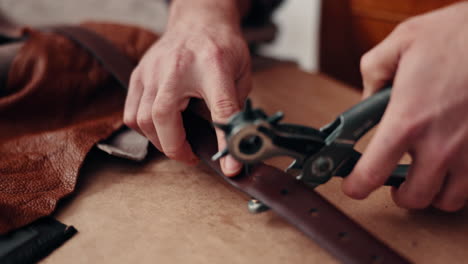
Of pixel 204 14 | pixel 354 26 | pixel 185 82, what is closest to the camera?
pixel 185 82

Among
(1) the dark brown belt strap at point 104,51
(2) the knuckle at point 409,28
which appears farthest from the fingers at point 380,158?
(1) the dark brown belt strap at point 104,51

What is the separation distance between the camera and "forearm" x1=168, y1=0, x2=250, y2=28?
2.85 feet

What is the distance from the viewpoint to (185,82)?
0.69 m

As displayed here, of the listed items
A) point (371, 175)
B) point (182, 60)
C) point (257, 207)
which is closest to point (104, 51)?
point (182, 60)

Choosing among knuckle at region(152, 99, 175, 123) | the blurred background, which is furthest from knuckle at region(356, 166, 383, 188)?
the blurred background

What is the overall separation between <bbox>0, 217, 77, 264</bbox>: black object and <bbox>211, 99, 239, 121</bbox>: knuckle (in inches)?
11.0

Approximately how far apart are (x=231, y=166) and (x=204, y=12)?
44cm

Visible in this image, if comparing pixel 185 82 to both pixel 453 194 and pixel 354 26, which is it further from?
pixel 354 26

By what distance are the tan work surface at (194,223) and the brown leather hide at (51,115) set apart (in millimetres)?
47

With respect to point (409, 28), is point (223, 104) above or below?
below

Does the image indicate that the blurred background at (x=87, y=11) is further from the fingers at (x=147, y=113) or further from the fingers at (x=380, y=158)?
the fingers at (x=380, y=158)

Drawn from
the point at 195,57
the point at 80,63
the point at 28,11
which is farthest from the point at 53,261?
the point at 28,11

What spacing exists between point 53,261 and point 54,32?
63cm

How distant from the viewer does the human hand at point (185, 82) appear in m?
0.66
